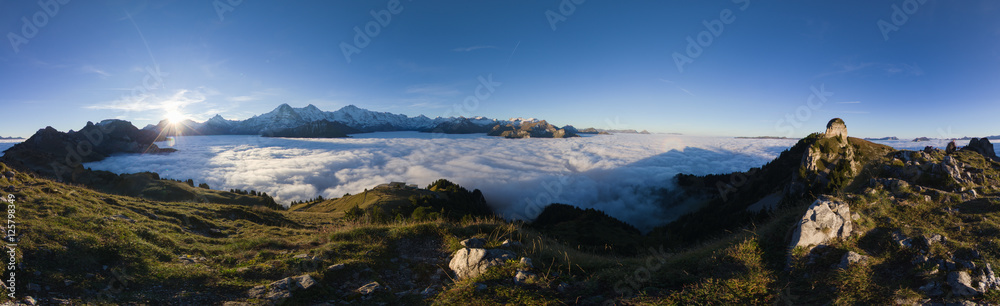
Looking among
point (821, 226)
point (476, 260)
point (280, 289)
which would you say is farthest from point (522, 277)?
point (821, 226)

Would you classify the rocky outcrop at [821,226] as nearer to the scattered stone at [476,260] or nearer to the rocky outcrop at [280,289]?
the scattered stone at [476,260]

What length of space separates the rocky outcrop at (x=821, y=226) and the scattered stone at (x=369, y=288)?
11288 millimetres

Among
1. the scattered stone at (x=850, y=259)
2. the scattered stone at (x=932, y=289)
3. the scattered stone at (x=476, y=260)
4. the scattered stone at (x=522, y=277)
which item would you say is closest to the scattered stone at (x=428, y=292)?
the scattered stone at (x=476, y=260)

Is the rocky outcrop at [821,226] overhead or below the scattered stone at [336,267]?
overhead

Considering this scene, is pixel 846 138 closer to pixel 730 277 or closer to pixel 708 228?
pixel 708 228

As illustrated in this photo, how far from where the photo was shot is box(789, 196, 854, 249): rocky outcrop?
7777 millimetres

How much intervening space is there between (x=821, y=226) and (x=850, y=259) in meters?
1.22

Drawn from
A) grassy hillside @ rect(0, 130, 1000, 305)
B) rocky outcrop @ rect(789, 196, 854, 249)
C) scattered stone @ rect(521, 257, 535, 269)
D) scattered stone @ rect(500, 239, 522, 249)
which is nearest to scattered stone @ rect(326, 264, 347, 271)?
grassy hillside @ rect(0, 130, 1000, 305)

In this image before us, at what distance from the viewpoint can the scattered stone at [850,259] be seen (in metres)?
6.83

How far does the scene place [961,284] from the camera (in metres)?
5.65

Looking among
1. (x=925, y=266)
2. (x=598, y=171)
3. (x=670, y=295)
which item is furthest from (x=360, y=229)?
(x=598, y=171)

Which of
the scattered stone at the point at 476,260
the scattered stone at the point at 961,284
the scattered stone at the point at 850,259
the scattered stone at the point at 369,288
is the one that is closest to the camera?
the scattered stone at the point at 961,284

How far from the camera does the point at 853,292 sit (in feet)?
20.1

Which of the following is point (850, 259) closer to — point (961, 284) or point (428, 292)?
point (961, 284)
